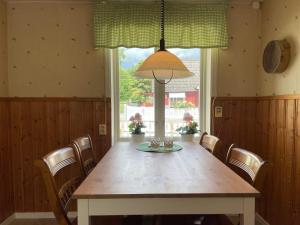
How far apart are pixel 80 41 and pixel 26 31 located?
55 centimetres

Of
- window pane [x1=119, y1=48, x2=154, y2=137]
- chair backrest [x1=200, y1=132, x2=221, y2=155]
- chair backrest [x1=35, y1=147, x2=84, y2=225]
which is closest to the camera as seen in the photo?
chair backrest [x1=35, y1=147, x2=84, y2=225]

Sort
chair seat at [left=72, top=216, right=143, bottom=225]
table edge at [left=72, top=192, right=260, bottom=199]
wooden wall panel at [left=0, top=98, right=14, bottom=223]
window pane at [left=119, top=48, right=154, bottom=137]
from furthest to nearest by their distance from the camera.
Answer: window pane at [left=119, top=48, right=154, bottom=137], wooden wall panel at [left=0, top=98, right=14, bottom=223], chair seat at [left=72, top=216, right=143, bottom=225], table edge at [left=72, top=192, right=260, bottom=199]

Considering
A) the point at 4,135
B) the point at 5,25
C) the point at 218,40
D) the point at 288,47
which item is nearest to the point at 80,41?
the point at 5,25

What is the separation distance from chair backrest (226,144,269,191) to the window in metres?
1.26

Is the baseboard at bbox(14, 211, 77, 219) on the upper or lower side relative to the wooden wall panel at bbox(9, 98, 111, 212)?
lower

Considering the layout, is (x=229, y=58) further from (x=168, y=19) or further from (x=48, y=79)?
(x=48, y=79)

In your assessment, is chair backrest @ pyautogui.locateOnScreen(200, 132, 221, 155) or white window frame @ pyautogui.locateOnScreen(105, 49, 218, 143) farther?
white window frame @ pyautogui.locateOnScreen(105, 49, 218, 143)

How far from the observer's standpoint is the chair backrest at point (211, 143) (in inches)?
86.8

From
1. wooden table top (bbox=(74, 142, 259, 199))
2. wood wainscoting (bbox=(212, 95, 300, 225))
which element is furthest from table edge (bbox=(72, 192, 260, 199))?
wood wainscoting (bbox=(212, 95, 300, 225))

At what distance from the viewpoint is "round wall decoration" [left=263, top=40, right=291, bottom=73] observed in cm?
230

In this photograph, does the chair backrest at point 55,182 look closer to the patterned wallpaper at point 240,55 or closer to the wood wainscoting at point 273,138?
the wood wainscoting at point 273,138

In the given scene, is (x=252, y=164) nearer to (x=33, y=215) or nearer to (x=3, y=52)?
(x=33, y=215)

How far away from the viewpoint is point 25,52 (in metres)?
2.84

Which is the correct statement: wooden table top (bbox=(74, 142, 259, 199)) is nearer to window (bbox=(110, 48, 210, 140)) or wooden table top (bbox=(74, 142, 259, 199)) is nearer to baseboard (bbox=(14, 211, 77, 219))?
window (bbox=(110, 48, 210, 140))
